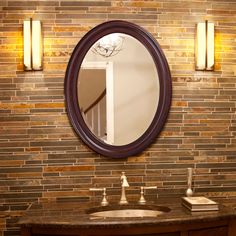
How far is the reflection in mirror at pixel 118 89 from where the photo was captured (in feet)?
9.30

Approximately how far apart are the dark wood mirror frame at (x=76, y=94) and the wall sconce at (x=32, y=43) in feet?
0.77

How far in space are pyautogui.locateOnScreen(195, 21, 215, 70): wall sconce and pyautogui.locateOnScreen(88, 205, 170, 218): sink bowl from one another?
42.8 inches

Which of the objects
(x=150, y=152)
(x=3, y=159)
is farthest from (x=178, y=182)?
(x=3, y=159)

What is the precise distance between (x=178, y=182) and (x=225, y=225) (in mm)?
575

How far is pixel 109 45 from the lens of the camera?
286 centimetres

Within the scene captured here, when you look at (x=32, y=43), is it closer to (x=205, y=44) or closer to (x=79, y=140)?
(x=79, y=140)

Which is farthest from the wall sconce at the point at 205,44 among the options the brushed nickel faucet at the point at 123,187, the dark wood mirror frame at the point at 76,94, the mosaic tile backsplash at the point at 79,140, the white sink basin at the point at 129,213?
the white sink basin at the point at 129,213

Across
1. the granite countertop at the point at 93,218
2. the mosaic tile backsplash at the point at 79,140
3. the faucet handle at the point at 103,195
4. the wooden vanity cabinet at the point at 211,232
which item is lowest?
the wooden vanity cabinet at the point at 211,232

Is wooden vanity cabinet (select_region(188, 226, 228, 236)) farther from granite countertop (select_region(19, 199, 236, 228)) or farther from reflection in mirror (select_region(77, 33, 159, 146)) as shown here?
reflection in mirror (select_region(77, 33, 159, 146))

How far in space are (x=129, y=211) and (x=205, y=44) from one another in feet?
4.26

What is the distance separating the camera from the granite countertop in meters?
2.25

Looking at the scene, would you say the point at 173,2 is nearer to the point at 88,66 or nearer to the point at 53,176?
the point at 88,66

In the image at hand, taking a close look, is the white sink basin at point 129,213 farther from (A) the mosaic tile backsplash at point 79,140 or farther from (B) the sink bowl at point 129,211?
(A) the mosaic tile backsplash at point 79,140

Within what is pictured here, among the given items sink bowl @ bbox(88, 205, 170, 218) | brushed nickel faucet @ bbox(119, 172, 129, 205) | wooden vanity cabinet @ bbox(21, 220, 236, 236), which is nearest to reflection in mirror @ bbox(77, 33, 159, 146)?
brushed nickel faucet @ bbox(119, 172, 129, 205)
